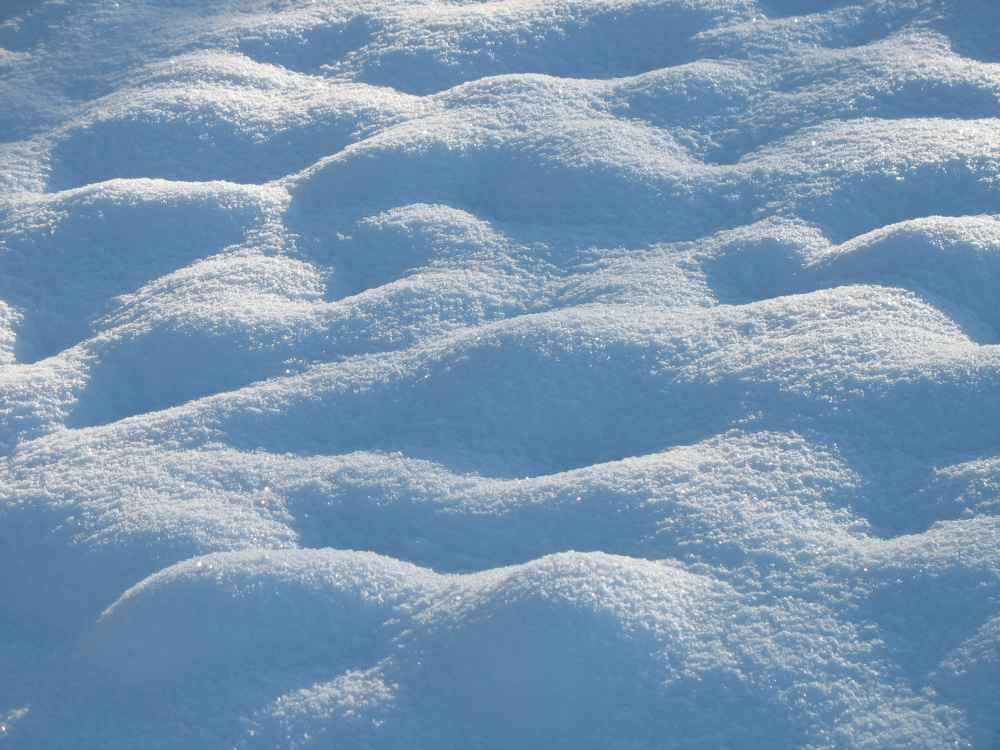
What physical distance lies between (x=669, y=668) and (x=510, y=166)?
3.33 feet

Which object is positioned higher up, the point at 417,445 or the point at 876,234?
the point at 876,234

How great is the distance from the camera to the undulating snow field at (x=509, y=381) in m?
1.12

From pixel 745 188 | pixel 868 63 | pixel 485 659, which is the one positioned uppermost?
pixel 868 63

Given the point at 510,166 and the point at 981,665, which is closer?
the point at 981,665

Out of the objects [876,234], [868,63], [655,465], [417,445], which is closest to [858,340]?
[876,234]

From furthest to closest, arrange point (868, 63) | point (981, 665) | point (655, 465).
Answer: point (868, 63), point (655, 465), point (981, 665)

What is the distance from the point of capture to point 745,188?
5.67ft

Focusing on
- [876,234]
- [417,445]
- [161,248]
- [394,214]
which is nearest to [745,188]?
[876,234]

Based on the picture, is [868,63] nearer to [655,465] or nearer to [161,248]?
[655,465]

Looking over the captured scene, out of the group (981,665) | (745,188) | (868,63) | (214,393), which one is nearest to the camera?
(981,665)

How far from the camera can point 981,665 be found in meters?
1.08

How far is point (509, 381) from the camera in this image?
56.6 inches

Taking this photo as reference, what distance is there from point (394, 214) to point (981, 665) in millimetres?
1144

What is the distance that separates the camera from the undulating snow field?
3.67 ft
